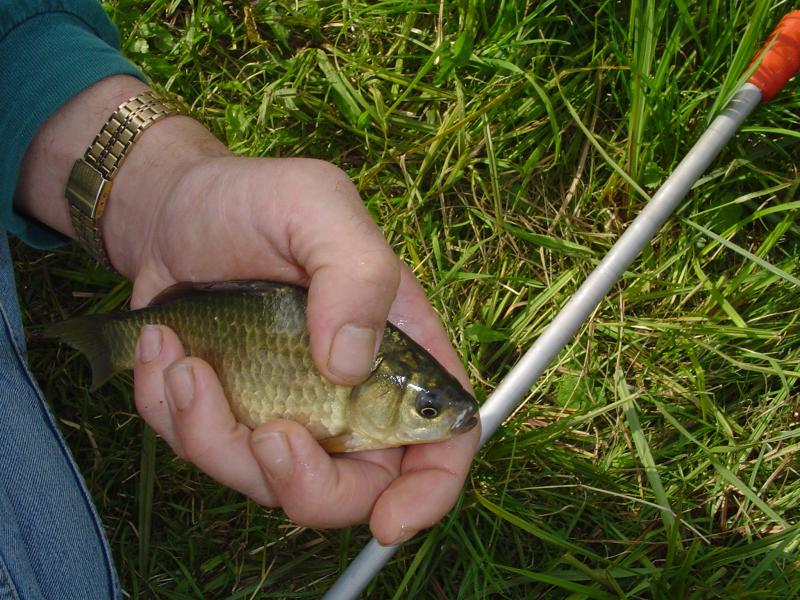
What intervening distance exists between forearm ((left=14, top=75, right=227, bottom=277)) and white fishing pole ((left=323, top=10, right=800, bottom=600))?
1.26 m

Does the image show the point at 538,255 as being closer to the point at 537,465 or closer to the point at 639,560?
the point at 537,465

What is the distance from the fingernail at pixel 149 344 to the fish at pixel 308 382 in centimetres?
15


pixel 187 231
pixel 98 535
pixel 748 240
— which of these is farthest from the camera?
pixel 748 240

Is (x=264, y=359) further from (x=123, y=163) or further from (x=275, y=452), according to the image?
(x=123, y=163)

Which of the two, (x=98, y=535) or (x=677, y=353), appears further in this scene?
(x=677, y=353)

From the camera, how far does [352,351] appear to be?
187 centimetres

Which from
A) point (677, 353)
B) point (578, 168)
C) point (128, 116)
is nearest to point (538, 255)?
point (578, 168)

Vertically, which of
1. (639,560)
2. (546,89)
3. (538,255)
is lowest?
(639,560)

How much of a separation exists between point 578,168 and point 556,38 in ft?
1.86

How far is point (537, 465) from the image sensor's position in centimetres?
284

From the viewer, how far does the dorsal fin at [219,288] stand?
204cm

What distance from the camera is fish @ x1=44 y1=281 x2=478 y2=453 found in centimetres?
201

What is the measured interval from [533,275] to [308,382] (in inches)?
56.3

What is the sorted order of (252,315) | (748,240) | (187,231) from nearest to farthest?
(252,315)
(187,231)
(748,240)
